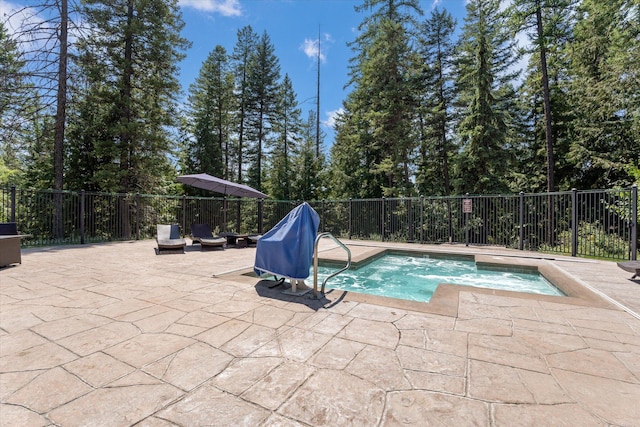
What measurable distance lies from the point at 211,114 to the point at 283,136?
5269mm

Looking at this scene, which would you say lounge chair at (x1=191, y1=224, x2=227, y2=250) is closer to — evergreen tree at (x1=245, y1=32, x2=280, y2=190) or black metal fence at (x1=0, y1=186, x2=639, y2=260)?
black metal fence at (x1=0, y1=186, x2=639, y2=260)

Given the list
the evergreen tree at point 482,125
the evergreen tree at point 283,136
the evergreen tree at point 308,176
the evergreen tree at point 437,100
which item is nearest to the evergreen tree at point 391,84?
the evergreen tree at point 437,100

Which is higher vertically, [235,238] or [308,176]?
[308,176]

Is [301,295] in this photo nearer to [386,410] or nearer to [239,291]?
[239,291]

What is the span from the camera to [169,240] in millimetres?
7293

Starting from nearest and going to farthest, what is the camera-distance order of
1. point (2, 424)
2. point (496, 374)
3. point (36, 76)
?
point (2, 424)
point (496, 374)
point (36, 76)

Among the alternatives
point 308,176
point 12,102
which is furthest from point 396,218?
point 12,102

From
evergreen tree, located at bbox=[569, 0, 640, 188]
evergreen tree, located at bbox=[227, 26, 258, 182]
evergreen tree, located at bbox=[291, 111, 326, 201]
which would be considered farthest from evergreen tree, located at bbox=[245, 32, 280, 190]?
evergreen tree, located at bbox=[569, 0, 640, 188]

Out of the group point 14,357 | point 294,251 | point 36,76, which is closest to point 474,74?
point 294,251

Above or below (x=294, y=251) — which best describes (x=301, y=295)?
below

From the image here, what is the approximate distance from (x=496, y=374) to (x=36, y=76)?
1458cm

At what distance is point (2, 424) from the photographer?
4.44 ft

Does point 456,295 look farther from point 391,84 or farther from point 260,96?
point 260,96

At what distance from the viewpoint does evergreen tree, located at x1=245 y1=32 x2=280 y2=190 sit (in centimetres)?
1950
